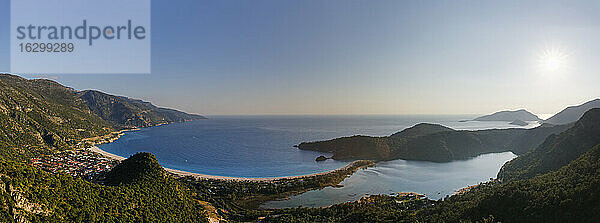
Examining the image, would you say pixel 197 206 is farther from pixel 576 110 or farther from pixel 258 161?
pixel 576 110

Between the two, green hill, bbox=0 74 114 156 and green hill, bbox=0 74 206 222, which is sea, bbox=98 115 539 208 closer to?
green hill, bbox=0 74 114 156

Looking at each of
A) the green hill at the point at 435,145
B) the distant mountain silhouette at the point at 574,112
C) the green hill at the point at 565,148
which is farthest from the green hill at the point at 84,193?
the distant mountain silhouette at the point at 574,112

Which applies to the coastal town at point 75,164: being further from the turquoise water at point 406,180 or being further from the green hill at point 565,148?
the green hill at point 565,148

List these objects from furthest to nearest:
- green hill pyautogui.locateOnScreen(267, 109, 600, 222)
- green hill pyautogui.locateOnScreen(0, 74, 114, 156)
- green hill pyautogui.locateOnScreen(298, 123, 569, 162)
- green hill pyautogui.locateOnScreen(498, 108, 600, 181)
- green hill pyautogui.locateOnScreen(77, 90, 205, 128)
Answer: green hill pyautogui.locateOnScreen(77, 90, 205, 128) < green hill pyautogui.locateOnScreen(298, 123, 569, 162) < green hill pyautogui.locateOnScreen(0, 74, 114, 156) < green hill pyautogui.locateOnScreen(498, 108, 600, 181) < green hill pyautogui.locateOnScreen(267, 109, 600, 222)

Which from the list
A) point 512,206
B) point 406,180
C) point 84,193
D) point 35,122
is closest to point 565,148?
point 406,180

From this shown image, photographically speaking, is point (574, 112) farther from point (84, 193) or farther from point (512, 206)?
point (84, 193)

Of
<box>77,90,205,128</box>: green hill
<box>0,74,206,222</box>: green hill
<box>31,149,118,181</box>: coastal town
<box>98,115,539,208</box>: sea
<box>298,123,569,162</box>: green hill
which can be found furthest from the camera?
<box>77,90,205,128</box>: green hill

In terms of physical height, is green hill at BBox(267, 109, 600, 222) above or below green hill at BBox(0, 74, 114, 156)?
below

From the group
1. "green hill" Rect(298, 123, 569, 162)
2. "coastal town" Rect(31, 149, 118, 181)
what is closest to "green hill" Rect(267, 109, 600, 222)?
"green hill" Rect(298, 123, 569, 162)
